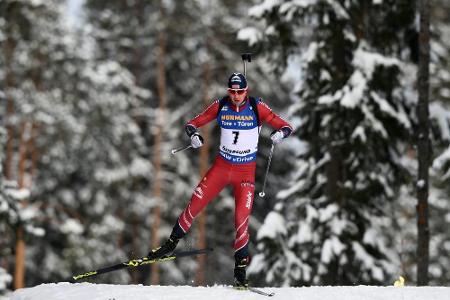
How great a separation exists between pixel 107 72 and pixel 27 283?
8.94m

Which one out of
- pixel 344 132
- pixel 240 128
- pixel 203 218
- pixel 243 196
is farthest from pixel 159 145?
pixel 240 128

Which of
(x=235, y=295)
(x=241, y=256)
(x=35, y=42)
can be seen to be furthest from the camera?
(x=35, y=42)

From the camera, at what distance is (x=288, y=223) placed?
1329 centimetres

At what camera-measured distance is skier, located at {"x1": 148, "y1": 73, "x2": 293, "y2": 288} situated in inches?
315

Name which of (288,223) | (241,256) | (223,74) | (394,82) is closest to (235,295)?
(241,256)

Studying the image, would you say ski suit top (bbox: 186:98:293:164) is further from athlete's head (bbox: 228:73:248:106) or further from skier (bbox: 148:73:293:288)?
athlete's head (bbox: 228:73:248:106)

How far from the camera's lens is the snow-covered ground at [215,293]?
7453mm

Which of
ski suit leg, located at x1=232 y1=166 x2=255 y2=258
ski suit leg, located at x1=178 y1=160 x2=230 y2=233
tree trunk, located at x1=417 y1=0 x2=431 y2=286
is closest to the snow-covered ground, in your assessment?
ski suit leg, located at x1=232 y1=166 x2=255 y2=258

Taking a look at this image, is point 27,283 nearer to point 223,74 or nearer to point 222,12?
point 223,74

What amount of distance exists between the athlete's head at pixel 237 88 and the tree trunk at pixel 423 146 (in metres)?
5.20

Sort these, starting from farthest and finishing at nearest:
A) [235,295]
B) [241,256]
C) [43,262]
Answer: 1. [43,262]
2. [241,256]
3. [235,295]

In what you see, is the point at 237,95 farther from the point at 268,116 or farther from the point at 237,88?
the point at 268,116

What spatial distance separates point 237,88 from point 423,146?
5.40 metres

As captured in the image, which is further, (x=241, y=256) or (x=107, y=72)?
(x=107, y=72)
